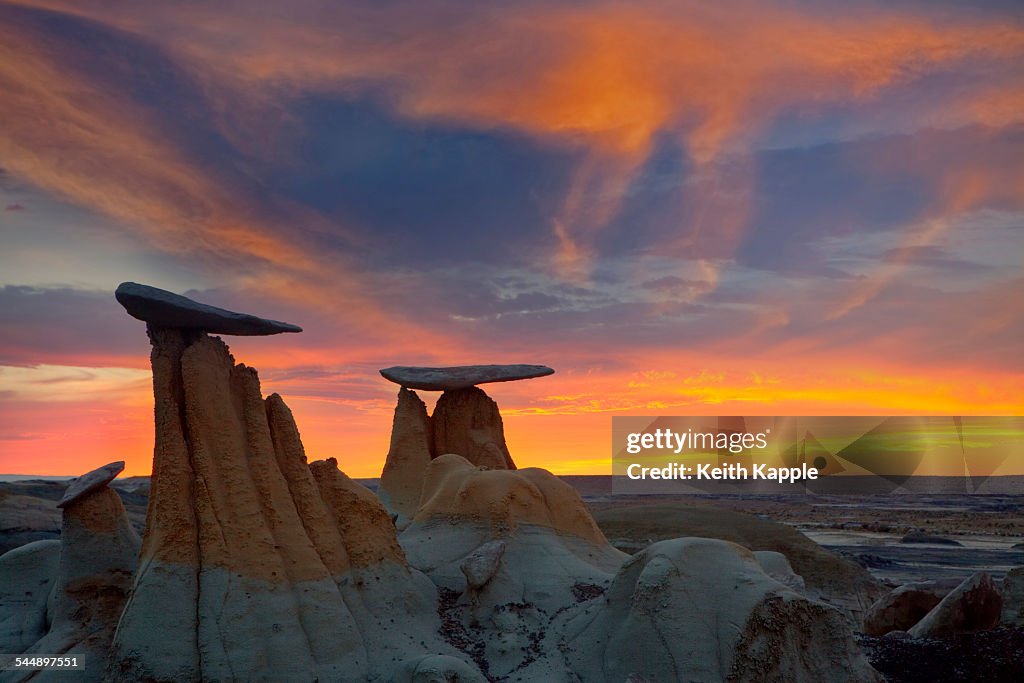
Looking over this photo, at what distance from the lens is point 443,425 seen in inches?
1610

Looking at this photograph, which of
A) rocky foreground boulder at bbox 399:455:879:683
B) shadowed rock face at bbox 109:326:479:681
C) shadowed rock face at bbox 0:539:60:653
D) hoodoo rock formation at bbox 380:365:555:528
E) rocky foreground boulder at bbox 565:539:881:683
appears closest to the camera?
shadowed rock face at bbox 109:326:479:681

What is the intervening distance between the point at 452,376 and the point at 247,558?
2187 centimetres

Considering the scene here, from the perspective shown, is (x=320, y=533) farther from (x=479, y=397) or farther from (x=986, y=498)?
(x=986, y=498)

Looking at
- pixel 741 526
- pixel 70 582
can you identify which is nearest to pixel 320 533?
pixel 70 582

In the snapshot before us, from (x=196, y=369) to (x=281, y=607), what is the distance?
5.83 meters

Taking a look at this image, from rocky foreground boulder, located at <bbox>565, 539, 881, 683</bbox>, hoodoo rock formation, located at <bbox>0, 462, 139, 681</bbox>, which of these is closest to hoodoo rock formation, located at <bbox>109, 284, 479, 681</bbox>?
hoodoo rock formation, located at <bbox>0, 462, 139, 681</bbox>

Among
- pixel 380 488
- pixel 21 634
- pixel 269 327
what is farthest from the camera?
pixel 380 488

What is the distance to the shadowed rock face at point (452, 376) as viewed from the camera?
40.2m

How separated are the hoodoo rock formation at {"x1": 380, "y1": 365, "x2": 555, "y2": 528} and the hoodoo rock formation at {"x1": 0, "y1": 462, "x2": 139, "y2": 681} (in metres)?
16.7

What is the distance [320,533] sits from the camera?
2077cm

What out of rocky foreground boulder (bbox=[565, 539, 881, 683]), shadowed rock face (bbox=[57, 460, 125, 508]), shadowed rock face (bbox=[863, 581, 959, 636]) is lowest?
shadowed rock face (bbox=[863, 581, 959, 636])

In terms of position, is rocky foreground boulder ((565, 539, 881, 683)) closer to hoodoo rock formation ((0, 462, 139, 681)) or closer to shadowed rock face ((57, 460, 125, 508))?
hoodoo rock formation ((0, 462, 139, 681))

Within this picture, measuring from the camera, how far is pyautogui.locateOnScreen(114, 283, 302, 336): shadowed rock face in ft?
60.5

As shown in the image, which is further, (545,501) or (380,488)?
(380,488)
